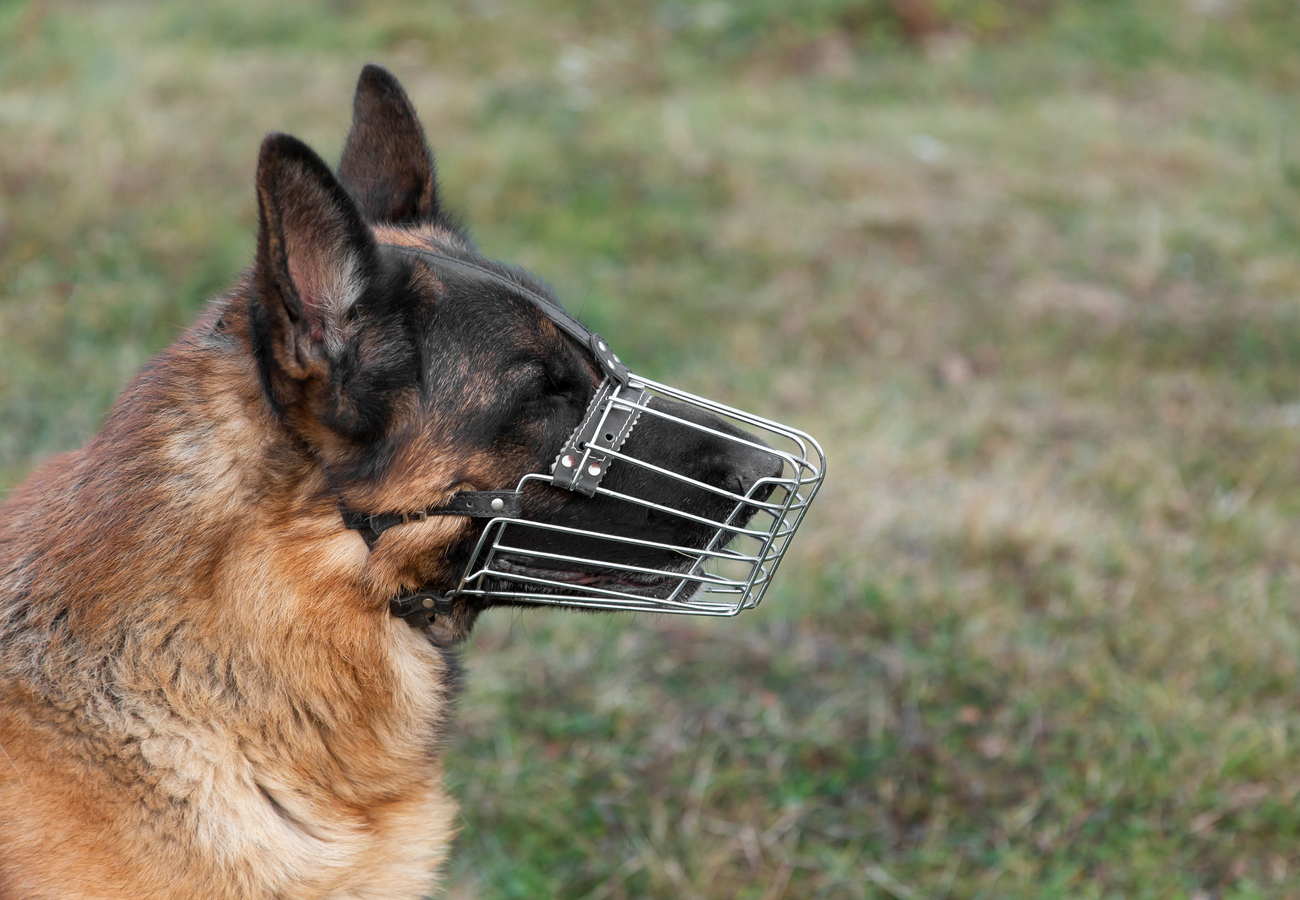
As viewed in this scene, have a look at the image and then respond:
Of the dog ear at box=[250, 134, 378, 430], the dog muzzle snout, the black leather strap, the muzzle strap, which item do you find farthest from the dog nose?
the dog ear at box=[250, 134, 378, 430]

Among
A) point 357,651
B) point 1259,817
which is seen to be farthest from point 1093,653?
point 357,651

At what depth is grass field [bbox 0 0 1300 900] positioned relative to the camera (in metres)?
3.34

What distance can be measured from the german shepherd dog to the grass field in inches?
48.7

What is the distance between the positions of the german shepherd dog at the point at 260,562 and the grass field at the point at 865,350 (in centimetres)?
124

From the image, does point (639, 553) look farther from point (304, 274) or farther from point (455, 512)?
point (304, 274)

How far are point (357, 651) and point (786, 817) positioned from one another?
175cm

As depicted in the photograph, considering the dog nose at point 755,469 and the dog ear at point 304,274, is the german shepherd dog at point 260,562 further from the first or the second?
the dog nose at point 755,469

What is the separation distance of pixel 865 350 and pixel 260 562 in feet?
17.8

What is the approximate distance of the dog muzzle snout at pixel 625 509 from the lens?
85.2 inches

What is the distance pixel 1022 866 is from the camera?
3.13m

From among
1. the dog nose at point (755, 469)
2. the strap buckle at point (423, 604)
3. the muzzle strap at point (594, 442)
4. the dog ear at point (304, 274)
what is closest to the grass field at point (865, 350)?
the strap buckle at point (423, 604)

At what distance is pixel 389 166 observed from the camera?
261cm

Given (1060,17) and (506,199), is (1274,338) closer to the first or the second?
(506,199)

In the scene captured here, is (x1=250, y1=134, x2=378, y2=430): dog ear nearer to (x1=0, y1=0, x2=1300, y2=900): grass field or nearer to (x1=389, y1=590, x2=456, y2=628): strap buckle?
(x1=389, y1=590, x2=456, y2=628): strap buckle
